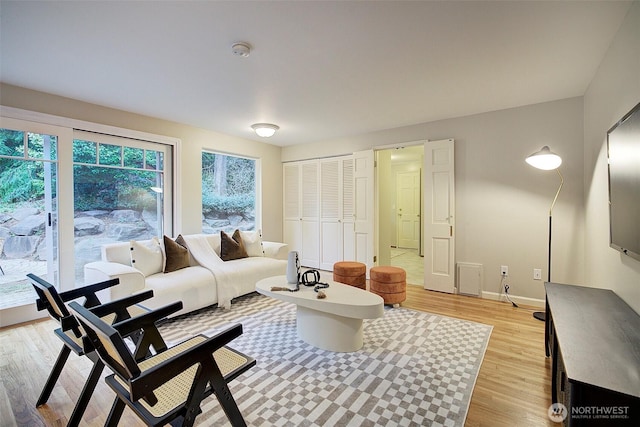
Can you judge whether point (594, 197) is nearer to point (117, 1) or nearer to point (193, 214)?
point (117, 1)

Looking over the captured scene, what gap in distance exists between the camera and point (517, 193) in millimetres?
3570

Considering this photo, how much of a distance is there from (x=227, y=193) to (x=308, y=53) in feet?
11.0

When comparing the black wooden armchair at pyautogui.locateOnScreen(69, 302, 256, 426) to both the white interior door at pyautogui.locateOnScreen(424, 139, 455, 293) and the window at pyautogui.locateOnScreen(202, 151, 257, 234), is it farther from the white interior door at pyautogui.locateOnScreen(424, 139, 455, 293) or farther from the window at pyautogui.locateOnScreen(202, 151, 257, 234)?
the window at pyautogui.locateOnScreen(202, 151, 257, 234)

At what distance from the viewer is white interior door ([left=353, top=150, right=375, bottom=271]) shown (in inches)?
188

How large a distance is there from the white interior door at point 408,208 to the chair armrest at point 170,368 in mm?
7124

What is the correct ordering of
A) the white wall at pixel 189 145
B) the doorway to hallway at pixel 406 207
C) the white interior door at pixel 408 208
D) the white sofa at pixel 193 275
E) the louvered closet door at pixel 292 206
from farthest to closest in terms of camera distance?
the white interior door at pixel 408 208 < the doorway to hallway at pixel 406 207 < the louvered closet door at pixel 292 206 < the white wall at pixel 189 145 < the white sofa at pixel 193 275

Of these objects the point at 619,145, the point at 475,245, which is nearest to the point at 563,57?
the point at 619,145

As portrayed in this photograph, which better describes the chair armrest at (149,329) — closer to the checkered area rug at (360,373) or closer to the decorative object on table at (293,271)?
the checkered area rug at (360,373)

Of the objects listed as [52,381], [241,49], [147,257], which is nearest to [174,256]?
[147,257]

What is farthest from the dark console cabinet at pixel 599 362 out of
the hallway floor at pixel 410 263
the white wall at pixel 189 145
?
the white wall at pixel 189 145

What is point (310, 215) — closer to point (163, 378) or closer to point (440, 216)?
point (440, 216)

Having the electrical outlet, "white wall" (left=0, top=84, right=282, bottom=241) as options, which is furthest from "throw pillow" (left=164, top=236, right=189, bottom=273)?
the electrical outlet

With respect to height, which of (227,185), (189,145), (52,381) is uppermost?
(189,145)

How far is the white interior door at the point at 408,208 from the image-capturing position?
7949 millimetres
